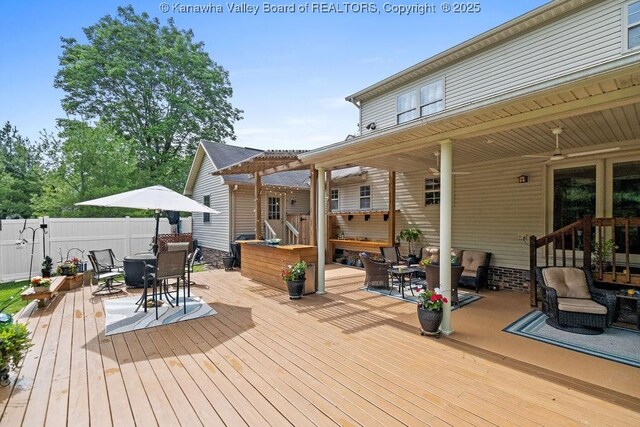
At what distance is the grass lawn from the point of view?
5767 millimetres

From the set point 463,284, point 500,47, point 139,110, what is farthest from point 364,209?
point 139,110

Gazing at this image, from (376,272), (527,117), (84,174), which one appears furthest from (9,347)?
(84,174)

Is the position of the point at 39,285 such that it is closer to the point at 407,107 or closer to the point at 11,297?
the point at 11,297

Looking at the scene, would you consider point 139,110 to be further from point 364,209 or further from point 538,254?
point 538,254

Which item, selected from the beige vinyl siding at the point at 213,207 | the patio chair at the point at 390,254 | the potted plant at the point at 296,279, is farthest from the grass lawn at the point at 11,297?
the patio chair at the point at 390,254

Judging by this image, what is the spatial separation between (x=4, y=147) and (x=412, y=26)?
34306 mm

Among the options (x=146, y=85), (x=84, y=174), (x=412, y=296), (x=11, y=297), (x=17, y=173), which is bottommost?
(x=11, y=297)

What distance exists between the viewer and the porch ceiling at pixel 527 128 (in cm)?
303

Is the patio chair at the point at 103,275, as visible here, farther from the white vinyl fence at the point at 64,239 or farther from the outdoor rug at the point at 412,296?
the outdoor rug at the point at 412,296

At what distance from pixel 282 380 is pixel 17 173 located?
28599 millimetres

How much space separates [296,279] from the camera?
20.3 feet

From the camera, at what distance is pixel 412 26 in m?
8.42

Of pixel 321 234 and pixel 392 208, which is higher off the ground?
pixel 392 208

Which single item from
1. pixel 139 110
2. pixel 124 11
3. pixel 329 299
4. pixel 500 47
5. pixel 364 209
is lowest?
pixel 329 299
